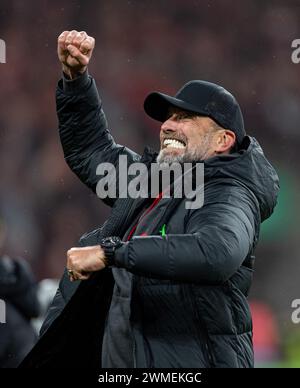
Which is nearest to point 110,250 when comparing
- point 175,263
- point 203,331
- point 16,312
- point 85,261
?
point 85,261

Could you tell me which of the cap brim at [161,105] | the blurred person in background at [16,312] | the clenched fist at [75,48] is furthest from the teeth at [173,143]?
the blurred person in background at [16,312]

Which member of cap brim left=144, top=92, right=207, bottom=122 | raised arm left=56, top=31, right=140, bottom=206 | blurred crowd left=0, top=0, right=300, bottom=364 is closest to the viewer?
cap brim left=144, top=92, right=207, bottom=122

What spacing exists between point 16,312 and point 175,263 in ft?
7.73

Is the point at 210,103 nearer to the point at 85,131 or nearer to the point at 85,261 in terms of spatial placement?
the point at 85,131

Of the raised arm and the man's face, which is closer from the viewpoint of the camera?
the man's face

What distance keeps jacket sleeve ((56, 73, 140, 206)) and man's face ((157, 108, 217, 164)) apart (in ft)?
0.92

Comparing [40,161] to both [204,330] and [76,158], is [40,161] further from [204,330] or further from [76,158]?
[204,330]

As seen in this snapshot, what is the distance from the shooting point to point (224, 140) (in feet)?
9.96

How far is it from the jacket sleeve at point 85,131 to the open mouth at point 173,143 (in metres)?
0.26

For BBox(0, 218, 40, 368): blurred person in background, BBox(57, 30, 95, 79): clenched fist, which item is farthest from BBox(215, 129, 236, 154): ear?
BBox(0, 218, 40, 368): blurred person in background

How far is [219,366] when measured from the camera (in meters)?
2.68

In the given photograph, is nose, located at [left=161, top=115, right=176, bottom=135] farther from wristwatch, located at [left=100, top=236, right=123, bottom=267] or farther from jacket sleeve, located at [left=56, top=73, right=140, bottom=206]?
wristwatch, located at [left=100, top=236, right=123, bottom=267]

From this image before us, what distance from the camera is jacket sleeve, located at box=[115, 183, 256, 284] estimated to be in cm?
248

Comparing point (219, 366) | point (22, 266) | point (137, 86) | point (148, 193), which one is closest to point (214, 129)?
point (148, 193)
